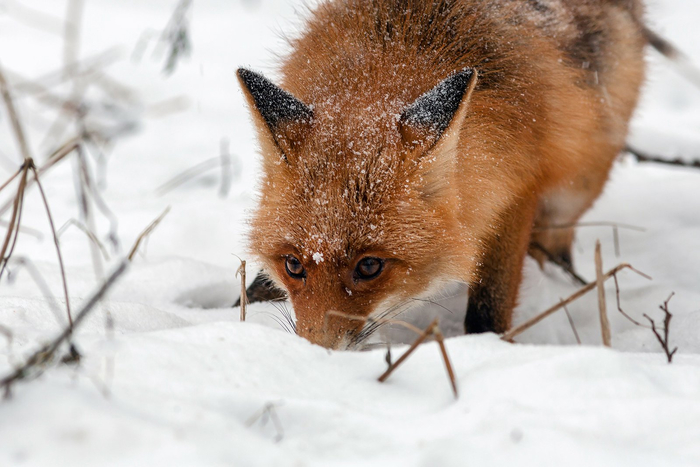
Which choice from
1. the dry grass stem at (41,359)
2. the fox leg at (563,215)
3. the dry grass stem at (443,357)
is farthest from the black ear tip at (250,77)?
the fox leg at (563,215)

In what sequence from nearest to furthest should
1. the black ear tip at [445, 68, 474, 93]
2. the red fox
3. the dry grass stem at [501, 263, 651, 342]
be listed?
the dry grass stem at [501, 263, 651, 342] → the black ear tip at [445, 68, 474, 93] → the red fox

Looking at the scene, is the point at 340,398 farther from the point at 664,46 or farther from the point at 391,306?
the point at 664,46

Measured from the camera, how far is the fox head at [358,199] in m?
2.55

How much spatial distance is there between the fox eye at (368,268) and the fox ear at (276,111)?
60cm

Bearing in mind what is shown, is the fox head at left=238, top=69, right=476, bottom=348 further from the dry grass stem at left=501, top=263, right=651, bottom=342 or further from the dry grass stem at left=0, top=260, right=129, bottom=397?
the dry grass stem at left=0, top=260, right=129, bottom=397

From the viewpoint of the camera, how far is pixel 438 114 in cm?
256

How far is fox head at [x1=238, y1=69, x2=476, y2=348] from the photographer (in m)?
2.55

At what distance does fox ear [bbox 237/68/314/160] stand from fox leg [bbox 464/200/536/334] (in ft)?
4.14

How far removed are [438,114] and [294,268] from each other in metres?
0.92

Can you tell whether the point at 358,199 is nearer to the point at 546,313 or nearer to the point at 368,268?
the point at 368,268

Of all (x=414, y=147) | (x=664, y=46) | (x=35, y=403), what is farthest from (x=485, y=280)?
(x=664, y=46)

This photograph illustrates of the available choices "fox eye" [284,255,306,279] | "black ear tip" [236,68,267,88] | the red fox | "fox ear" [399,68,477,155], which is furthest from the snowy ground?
"black ear tip" [236,68,267,88]

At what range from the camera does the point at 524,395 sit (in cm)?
175

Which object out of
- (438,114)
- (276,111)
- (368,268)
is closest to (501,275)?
(368,268)
